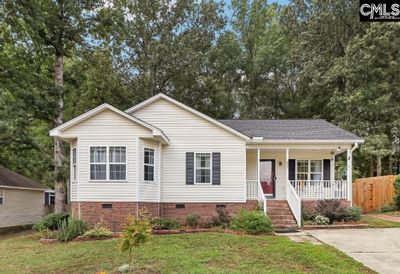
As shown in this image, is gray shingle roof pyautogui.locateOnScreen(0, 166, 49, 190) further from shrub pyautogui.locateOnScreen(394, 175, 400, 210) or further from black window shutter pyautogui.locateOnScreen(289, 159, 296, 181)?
shrub pyautogui.locateOnScreen(394, 175, 400, 210)

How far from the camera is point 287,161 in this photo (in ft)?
57.5

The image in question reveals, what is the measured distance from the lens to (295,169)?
1884cm

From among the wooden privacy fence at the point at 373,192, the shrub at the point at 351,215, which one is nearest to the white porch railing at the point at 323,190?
the shrub at the point at 351,215

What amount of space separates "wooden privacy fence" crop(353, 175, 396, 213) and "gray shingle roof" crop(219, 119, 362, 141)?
474cm

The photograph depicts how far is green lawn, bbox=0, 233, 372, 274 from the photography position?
8508 mm

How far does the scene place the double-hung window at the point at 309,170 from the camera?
18.9 meters

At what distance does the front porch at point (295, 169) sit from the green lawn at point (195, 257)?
621 centimetres

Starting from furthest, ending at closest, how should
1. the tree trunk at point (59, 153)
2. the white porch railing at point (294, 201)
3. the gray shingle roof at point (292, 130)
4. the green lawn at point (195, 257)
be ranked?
the tree trunk at point (59, 153) < the gray shingle roof at point (292, 130) < the white porch railing at point (294, 201) < the green lawn at point (195, 257)

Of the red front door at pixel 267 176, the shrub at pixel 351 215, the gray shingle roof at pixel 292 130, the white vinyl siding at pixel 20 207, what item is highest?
the gray shingle roof at pixel 292 130

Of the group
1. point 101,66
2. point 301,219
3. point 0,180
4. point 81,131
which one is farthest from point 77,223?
point 101,66

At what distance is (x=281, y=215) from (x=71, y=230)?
801 cm

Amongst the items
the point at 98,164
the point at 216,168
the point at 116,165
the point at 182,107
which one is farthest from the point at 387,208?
the point at 98,164

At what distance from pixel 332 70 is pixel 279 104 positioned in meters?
6.83

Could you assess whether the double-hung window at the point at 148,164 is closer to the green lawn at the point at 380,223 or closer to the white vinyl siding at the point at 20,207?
the green lawn at the point at 380,223
